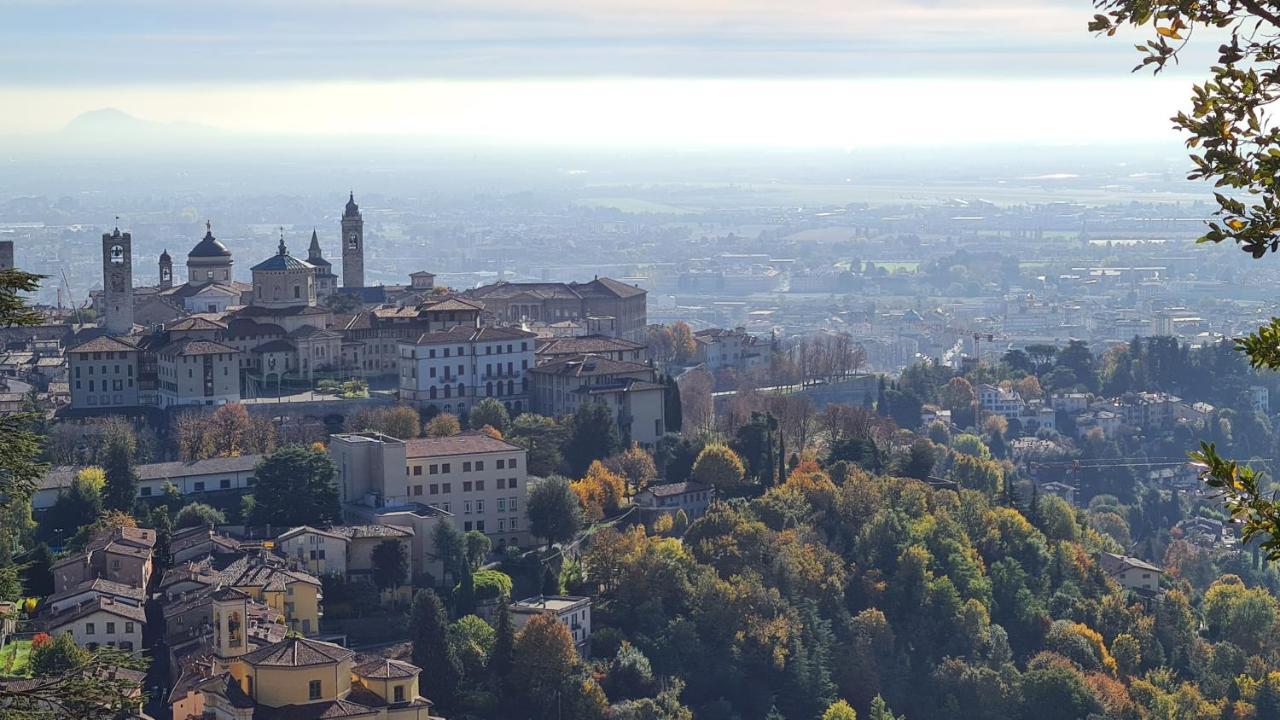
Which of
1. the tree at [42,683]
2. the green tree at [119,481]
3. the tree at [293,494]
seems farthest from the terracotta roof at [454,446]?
the tree at [42,683]

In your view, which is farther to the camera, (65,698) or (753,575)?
(753,575)

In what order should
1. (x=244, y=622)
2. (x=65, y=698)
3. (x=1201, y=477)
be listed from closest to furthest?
(x=1201, y=477) → (x=65, y=698) → (x=244, y=622)

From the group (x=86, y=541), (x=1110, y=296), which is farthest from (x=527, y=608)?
(x=1110, y=296)

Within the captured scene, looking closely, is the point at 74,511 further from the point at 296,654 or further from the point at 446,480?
the point at 296,654

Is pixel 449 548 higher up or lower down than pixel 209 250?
lower down

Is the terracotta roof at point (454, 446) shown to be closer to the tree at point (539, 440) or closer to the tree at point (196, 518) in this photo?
the tree at point (539, 440)

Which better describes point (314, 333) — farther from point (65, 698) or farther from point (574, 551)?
point (65, 698)

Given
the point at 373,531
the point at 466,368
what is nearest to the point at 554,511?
the point at 373,531

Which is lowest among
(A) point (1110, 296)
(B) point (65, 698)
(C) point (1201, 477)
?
(A) point (1110, 296)
